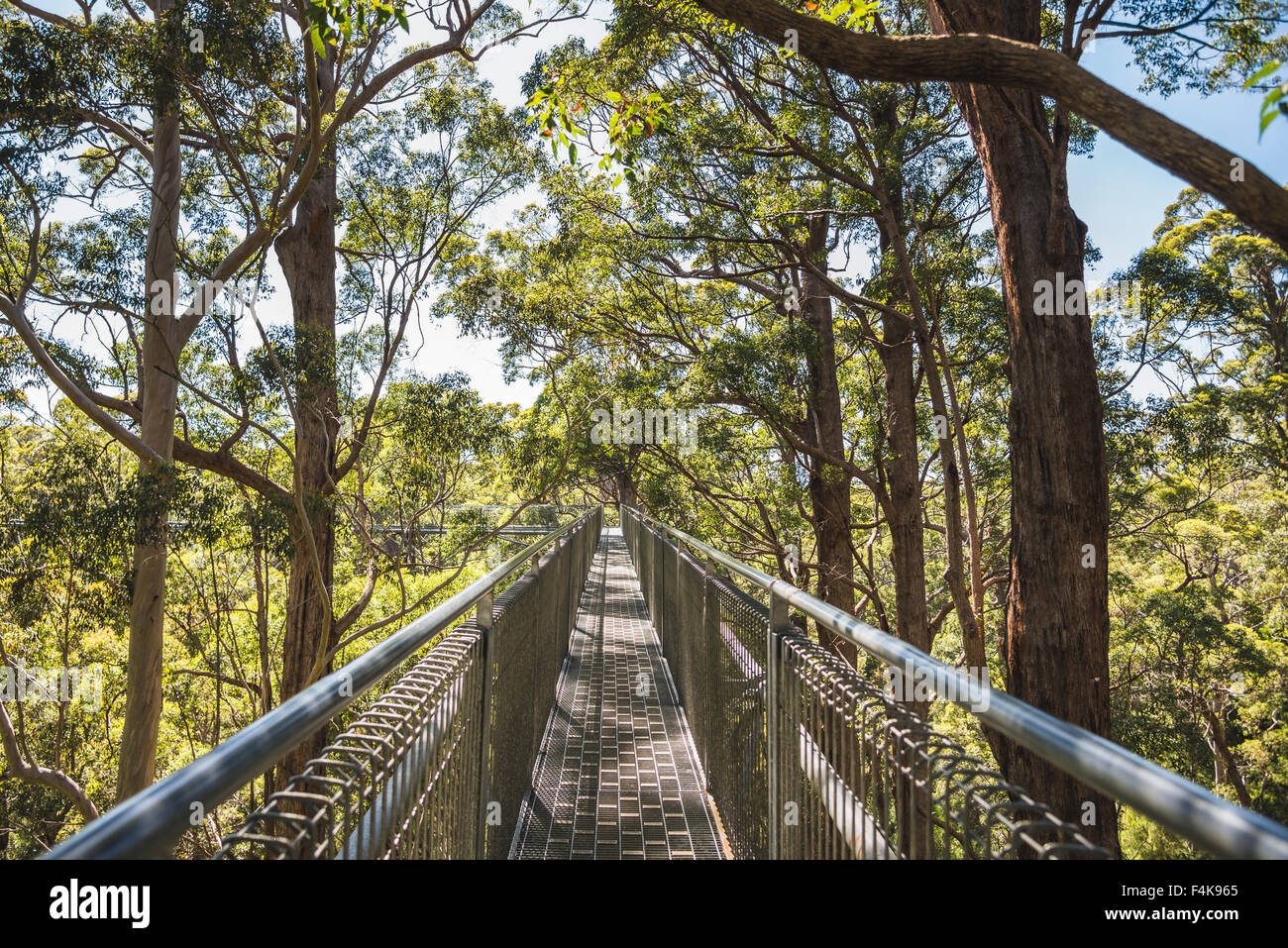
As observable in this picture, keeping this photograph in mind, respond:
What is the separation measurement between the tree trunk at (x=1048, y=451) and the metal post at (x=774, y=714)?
2.70m

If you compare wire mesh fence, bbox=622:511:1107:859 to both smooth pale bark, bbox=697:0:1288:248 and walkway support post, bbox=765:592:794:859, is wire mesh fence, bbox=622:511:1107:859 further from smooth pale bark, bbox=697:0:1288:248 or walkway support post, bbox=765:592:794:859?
smooth pale bark, bbox=697:0:1288:248

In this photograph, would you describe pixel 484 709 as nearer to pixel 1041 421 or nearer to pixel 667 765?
pixel 667 765

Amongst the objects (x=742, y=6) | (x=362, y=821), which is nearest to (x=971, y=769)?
(x=362, y=821)

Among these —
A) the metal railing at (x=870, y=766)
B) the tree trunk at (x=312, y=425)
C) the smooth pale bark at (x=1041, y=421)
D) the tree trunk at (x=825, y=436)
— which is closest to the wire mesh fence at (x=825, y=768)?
the metal railing at (x=870, y=766)

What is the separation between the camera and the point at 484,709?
3152mm

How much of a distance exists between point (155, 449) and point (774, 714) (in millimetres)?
11269

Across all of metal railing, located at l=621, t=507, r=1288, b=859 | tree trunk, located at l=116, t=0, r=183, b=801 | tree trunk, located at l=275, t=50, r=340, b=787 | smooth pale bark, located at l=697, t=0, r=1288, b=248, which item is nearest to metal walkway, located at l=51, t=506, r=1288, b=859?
metal railing, located at l=621, t=507, r=1288, b=859

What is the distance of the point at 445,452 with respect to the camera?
14.0 m

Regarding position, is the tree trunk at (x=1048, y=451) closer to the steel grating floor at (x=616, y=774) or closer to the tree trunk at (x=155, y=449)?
the steel grating floor at (x=616, y=774)

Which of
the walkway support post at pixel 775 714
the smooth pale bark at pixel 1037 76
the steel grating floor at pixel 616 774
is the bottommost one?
the steel grating floor at pixel 616 774

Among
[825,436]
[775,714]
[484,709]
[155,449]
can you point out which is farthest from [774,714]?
[155,449]

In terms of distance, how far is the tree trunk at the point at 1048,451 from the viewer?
535 cm

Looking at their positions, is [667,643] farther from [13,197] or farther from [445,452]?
[13,197]
